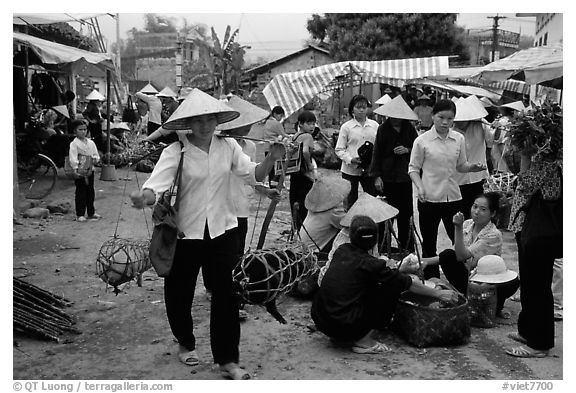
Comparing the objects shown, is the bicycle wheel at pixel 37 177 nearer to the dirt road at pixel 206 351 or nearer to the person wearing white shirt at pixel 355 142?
the dirt road at pixel 206 351

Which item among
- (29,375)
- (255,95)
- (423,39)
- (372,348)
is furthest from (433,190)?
(255,95)

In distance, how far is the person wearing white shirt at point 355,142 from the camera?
725 centimetres

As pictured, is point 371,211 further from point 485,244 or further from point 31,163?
point 31,163

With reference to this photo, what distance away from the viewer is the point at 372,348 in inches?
166

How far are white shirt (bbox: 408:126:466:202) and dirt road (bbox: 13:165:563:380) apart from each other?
1.07 metres

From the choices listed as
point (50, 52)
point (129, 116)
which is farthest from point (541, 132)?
point (129, 116)

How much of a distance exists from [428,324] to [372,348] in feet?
1.35

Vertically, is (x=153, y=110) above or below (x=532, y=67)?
below

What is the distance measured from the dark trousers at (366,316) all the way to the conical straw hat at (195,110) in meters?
1.44

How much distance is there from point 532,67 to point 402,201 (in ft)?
10.1

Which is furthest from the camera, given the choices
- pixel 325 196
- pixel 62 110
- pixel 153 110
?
pixel 62 110

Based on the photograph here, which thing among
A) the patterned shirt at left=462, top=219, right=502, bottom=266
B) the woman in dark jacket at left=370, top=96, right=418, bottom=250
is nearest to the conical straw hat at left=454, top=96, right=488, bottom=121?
the woman in dark jacket at left=370, top=96, right=418, bottom=250

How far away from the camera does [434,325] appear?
429 centimetres

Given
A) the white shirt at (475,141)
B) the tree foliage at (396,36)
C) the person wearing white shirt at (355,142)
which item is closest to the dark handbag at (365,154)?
the person wearing white shirt at (355,142)
